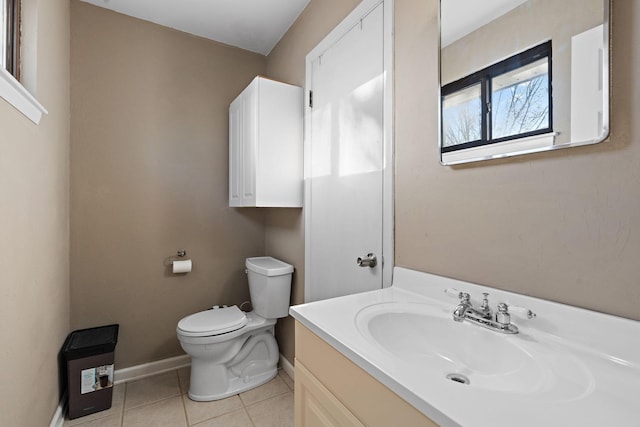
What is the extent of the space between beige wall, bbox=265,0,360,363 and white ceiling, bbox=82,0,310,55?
0.10m

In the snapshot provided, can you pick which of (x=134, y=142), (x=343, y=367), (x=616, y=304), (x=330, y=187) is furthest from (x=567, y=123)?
(x=134, y=142)

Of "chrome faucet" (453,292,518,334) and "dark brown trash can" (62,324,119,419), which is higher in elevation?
"chrome faucet" (453,292,518,334)

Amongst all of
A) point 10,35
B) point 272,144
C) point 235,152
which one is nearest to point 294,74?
point 272,144

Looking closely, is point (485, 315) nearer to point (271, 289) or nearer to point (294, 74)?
point (271, 289)

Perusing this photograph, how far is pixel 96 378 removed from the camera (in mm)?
1764

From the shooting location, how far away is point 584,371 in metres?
0.62

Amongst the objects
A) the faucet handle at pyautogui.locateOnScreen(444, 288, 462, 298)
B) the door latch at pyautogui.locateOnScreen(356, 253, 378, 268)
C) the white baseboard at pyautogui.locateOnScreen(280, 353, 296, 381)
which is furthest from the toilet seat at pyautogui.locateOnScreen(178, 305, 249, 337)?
the faucet handle at pyautogui.locateOnScreen(444, 288, 462, 298)

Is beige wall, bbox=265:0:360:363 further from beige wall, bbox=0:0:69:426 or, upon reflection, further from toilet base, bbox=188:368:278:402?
beige wall, bbox=0:0:69:426

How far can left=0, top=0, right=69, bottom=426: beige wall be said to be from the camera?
1.06 meters

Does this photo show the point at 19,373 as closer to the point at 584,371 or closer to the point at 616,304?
the point at 584,371

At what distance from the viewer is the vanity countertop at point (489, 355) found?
505 millimetres

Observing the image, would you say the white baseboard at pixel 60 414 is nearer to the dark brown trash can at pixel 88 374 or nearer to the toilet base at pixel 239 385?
the dark brown trash can at pixel 88 374

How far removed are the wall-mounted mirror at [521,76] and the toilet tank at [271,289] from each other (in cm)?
133

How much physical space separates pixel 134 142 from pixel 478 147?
2.18m
